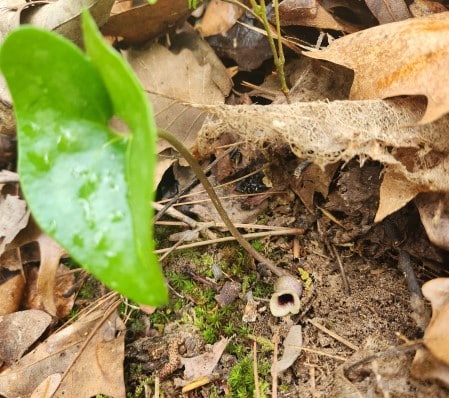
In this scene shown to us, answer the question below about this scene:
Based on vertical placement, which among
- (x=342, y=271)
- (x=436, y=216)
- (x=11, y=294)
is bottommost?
(x=11, y=294)

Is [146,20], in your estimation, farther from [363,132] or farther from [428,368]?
[428,368]

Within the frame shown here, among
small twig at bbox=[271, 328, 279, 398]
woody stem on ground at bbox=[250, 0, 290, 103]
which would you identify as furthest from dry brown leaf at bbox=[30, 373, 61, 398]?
woody stem on ground at bbox=[250, 0, 290, 103]

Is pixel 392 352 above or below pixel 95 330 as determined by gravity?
above

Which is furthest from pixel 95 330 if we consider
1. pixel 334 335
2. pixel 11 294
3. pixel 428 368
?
pixel 428 368

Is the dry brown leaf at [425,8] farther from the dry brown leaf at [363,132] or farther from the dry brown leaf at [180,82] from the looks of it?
the dry brown leaf at [180,82]

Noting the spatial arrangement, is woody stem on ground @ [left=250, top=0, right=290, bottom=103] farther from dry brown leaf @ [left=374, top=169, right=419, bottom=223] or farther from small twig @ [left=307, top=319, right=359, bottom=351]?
small twig @ [left=307, top=319, right=359, bottom=351]

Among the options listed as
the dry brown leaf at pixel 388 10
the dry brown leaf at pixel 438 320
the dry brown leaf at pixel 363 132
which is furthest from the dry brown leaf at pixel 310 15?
the dry brown leaf at pixel 438 320

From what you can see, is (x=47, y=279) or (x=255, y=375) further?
(x=47, y=279)

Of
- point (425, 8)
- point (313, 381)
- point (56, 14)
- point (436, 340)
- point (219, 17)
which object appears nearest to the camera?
point (436, 340)
